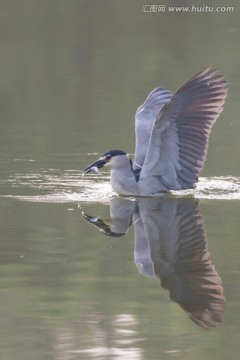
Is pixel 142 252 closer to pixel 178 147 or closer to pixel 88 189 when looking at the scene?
pixel 178 147

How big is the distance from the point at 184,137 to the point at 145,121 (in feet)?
3.34

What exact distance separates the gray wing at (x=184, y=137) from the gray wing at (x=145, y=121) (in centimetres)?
49

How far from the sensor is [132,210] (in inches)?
372

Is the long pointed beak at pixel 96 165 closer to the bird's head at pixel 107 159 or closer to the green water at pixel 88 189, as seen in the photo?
the bird's head at pixel 107 159

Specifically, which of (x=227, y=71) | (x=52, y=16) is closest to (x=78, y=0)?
(x=52, y=16)

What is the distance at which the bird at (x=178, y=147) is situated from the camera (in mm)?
9625

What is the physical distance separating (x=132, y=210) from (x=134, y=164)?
39.6 inches

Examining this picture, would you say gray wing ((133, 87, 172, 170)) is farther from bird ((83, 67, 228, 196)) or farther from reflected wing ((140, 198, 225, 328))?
reflected wing ((140, 198, 225, 328))

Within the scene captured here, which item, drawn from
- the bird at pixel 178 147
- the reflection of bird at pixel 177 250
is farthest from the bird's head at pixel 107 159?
the reflection of bird at pixel 177 250

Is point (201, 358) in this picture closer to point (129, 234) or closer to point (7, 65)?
point (129, 234)

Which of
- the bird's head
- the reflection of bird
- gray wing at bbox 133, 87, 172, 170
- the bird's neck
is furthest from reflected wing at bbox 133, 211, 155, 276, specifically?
gray wing at bbox 133, 87, 172, 170

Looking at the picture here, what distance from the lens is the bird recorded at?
379 inches

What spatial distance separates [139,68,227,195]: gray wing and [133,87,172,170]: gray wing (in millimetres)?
487

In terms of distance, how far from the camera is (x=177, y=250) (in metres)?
8.20
